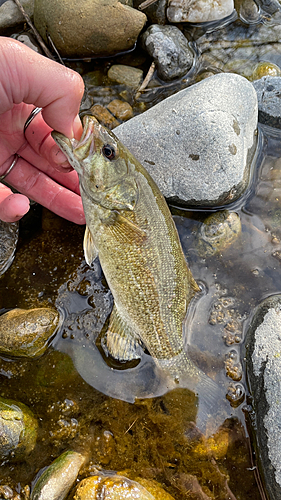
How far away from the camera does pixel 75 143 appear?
9.86 feet

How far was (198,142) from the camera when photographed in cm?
380

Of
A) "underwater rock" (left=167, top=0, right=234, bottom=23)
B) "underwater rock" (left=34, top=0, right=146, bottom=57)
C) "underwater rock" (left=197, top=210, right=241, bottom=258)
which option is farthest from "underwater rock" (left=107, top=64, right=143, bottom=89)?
"underwater rock" (left=197, top=210, right=241, bottom=258)

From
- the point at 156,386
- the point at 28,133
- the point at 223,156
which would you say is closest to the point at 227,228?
the point at 223,156

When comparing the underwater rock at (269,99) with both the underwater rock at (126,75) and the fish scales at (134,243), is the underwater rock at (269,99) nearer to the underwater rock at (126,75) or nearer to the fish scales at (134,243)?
the underwater rock at (126,75)

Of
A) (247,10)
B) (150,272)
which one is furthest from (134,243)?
(247,10)

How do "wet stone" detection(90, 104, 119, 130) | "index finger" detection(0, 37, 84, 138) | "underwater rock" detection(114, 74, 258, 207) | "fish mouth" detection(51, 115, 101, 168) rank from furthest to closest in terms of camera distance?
"wet stone" detection(90, 104, 119, 130) < "underwater rock" detection(114, 74, 258, 207) < "fish mouth" detection(51, 115, 101, 168) < "index finger" detection(0, 37, 84, 138)

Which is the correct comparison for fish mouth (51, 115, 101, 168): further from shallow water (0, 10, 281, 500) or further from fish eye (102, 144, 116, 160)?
shallow water (0, 10, 281, 500)

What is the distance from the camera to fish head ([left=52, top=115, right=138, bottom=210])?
2.97m

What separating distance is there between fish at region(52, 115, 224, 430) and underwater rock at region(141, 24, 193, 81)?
2.18 metres

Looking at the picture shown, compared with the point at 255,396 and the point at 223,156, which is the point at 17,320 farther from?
the point at 223,156

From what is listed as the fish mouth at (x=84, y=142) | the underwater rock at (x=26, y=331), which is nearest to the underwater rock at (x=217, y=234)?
the fish mouth at (x=84, y=142)

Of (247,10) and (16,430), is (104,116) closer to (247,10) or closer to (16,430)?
(247,10)

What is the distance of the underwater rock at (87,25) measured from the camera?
4406mm

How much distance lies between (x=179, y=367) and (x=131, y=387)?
0.55 m
